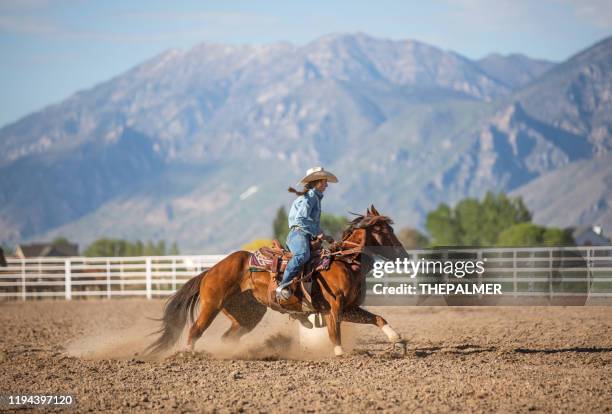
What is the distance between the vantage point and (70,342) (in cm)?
1573

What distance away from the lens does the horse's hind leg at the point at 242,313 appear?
41.5 ft

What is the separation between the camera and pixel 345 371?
35.5 feet

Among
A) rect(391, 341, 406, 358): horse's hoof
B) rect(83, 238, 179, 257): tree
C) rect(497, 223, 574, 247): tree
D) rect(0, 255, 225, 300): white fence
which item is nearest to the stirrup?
rect(391, 341, 406, 358): horse's hoof

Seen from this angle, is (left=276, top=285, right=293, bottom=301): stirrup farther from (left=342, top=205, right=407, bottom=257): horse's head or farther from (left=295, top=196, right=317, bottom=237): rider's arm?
(left=342, top=205, right=407, bottom=257): horse's head

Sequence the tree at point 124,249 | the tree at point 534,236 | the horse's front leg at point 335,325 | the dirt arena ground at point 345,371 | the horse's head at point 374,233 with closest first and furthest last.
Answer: the dirt arena ground at point 345,371 → the horse's front leg at point 335,325 → the horse's head at point 374,233 → the tree at point 534,236 → the tree at point 124,249

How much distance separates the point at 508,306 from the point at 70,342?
9.63 metres

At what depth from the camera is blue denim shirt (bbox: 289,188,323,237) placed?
11.8 meters

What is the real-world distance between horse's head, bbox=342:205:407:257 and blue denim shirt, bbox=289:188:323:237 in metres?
0.56

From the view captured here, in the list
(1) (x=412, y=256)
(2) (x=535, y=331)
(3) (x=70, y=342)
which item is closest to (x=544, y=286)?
(1) (x=412, y=256)

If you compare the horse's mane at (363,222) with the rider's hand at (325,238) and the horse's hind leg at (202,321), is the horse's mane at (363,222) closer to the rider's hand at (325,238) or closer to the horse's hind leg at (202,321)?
the rider's hand at (325,238)

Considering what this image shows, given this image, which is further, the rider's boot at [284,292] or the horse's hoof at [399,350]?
the horse's hoof at [399,350]

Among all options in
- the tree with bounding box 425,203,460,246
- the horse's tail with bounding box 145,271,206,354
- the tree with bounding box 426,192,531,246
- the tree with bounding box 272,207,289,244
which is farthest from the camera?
the tree with bounding box 425,203,460,246

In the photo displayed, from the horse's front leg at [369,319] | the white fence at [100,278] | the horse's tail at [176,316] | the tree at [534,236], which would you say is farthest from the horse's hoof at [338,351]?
the tree at [534,236]

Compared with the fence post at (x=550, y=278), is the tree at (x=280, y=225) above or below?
above
